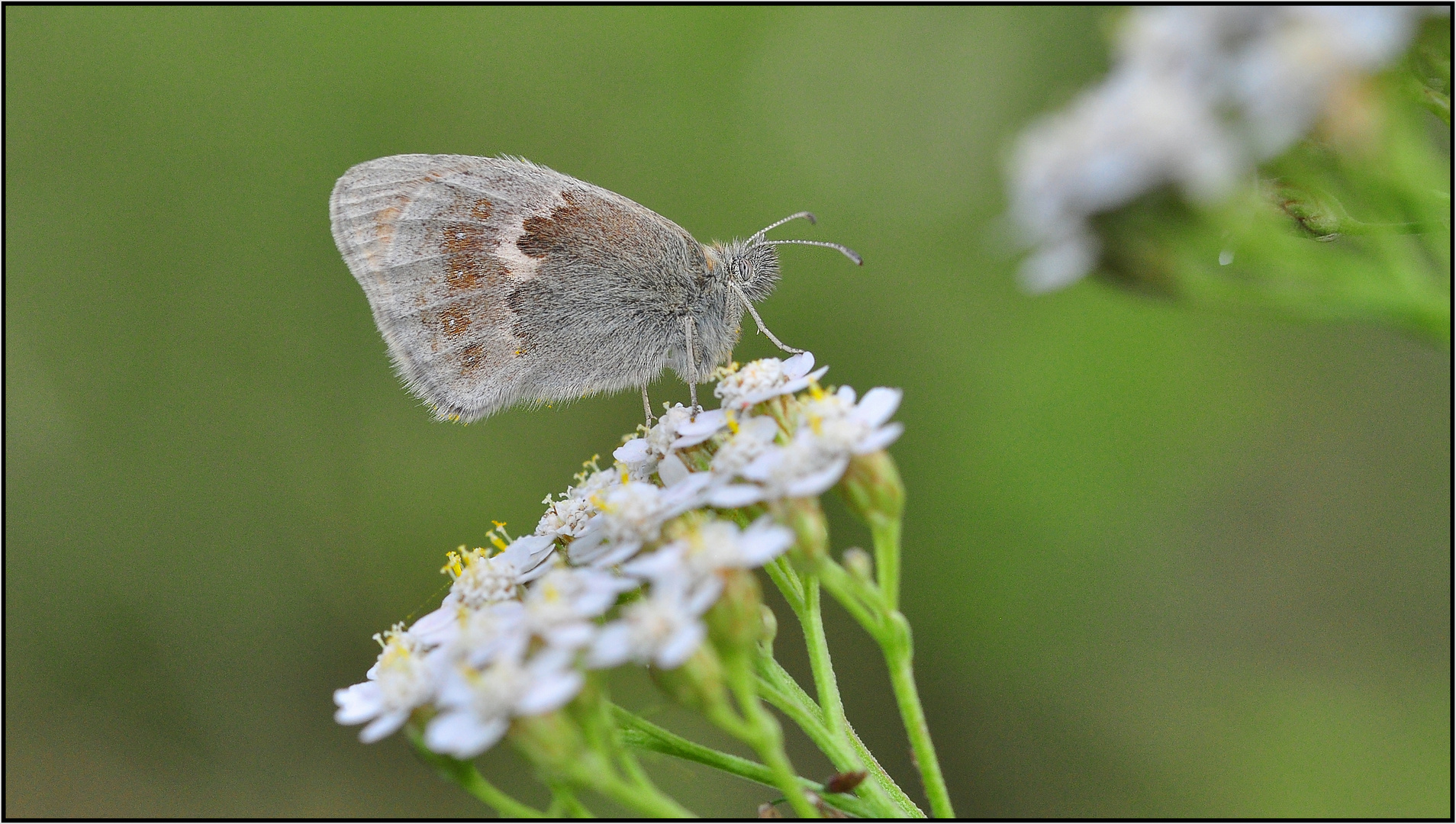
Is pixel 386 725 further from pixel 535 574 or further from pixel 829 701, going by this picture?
pixel 829 701

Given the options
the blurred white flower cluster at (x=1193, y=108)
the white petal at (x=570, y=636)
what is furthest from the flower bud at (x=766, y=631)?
the blurred white flower cluster at (x=1193, y=108)

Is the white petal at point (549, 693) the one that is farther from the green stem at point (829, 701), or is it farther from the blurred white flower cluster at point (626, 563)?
the green stem at point (829, 701)

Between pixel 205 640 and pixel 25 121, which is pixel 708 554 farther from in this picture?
pixel 25 121

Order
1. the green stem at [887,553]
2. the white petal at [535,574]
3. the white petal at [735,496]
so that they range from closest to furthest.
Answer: the white petal at [735,496] < the green stem at [887,553] < the white petal at [535,574]

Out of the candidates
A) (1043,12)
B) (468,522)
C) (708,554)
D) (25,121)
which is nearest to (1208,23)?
(708,554)

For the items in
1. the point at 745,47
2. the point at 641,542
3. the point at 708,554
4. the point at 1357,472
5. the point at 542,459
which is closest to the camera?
the point at 708,554

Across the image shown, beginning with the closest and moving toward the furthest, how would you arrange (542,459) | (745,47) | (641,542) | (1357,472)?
(641,542) → (1357,472) → (542,459) → (745,47)
